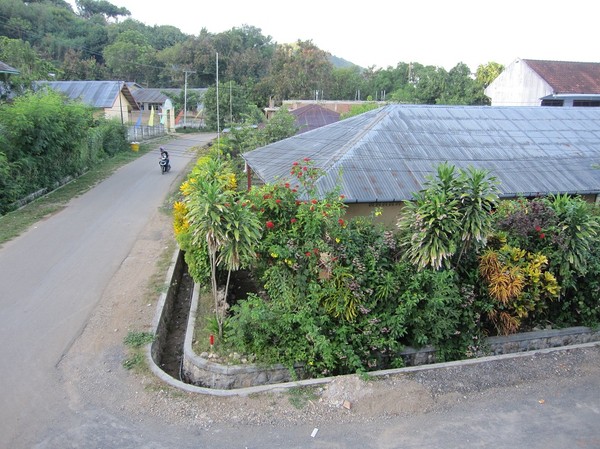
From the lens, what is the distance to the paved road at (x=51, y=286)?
20.1ft

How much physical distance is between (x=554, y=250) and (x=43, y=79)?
37584 mm

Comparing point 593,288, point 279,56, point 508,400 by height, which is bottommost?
point 508,400

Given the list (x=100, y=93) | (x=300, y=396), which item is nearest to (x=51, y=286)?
(x=300, y=396)

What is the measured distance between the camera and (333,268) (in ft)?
23.0

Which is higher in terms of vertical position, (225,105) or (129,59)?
(129,59)

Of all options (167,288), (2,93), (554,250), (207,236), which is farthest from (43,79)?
(554,250)

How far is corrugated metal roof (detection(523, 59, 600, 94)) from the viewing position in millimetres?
29828

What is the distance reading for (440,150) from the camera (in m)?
12.1

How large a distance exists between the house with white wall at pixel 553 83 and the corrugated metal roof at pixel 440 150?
55.3ft

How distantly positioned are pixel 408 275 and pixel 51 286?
6811 millimetres

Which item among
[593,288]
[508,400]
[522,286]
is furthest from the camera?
[593,288]

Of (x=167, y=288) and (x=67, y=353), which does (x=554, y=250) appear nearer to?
(x=167, y=288)

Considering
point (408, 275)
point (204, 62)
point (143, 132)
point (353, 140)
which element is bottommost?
point (408, 275)

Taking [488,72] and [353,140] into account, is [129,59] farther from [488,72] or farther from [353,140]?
[353,140]
